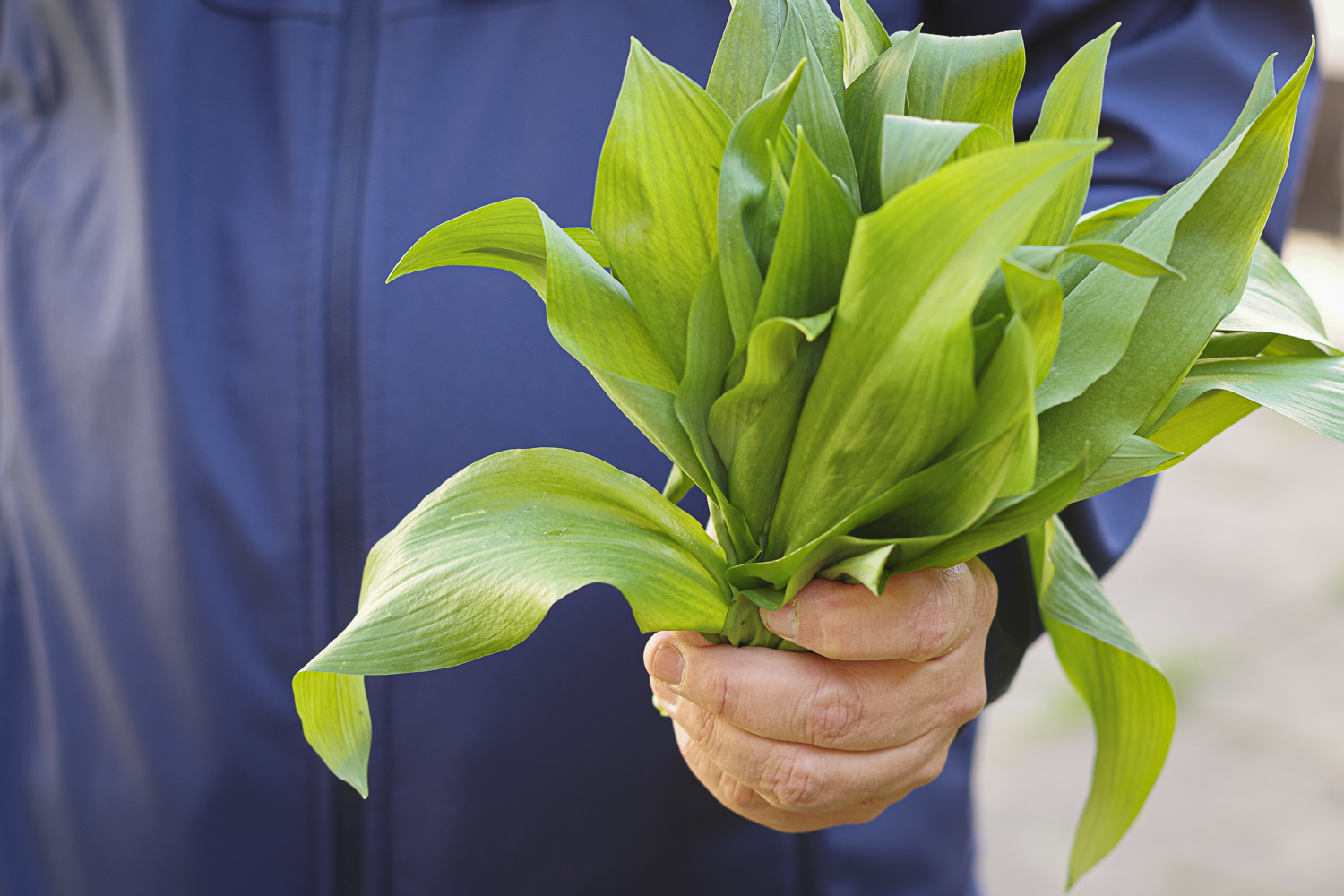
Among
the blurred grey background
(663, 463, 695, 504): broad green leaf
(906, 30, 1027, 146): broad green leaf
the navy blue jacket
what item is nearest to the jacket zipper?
the navy blue jacket

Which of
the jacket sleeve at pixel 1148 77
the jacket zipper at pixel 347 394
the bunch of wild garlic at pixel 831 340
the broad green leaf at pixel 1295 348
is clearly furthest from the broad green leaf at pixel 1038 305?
the jacket zipper at pixel 347 394

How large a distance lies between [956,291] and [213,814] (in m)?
0.48

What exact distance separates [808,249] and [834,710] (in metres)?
0.15

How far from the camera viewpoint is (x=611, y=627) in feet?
1.68

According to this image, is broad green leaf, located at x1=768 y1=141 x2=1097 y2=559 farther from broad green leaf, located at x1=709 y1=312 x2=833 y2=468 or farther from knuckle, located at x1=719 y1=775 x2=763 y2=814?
knuckle, located at x1=719 y1=775 x2=763 y2=814

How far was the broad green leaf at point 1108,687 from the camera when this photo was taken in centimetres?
35

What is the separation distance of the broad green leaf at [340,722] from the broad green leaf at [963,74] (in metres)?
0.23

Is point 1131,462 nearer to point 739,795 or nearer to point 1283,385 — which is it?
point 1283,385

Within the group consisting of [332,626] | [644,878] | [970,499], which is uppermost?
[970,499]

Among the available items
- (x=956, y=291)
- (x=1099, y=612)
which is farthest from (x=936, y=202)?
(x=1099, y=612)

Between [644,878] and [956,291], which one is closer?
[956,291]

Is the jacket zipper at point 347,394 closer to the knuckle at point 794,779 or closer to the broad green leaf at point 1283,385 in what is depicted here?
the knuckle at point 794,779

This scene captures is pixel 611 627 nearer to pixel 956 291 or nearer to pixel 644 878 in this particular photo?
pixel 644 878

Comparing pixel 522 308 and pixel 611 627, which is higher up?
pixel 522 308
